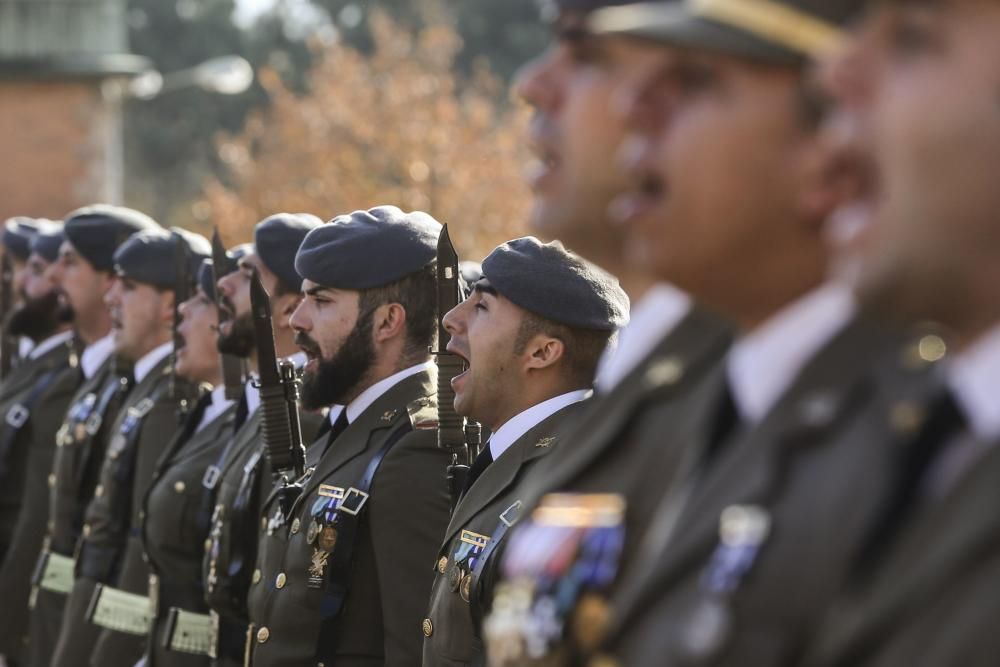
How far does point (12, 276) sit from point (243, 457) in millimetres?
5979

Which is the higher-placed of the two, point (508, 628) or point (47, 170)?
point (508, 628)

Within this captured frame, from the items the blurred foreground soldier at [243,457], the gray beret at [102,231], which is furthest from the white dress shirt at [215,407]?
the gray beret at [102,231]

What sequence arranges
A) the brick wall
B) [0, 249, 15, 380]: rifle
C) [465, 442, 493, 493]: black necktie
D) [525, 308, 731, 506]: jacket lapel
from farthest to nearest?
the brick wall, [0, 249, 15, 380]: rifle, [465, 442, 493, 493]: black necktie, [525, 308, 731, 506]: jacket lapel

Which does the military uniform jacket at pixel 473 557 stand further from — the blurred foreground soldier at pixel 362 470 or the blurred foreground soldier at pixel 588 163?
the blurred foreground soldier at pixel 588 163

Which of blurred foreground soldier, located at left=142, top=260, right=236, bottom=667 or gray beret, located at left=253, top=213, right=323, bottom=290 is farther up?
gray beret, located at left=253, top=213, right=323, bottom=290

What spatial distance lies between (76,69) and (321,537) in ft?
76.9

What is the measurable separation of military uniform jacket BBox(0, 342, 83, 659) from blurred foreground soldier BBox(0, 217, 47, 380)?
4.89ft

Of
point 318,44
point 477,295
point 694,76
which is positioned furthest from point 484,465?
point 318,44

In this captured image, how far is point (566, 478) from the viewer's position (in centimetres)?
269

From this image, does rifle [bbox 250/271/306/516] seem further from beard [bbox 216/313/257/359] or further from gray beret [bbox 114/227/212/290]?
gray beret [bbox 114/227/212/290]

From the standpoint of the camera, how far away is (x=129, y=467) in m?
8.12

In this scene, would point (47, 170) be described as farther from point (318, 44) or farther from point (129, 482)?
point (129, 482)

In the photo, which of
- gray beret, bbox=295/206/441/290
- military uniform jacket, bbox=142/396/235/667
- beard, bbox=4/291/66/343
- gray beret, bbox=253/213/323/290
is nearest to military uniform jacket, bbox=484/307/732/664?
gray beret, bbox=295/206/441/290

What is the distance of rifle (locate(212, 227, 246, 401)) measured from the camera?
730cm
